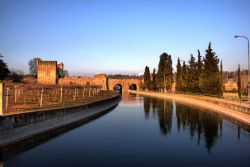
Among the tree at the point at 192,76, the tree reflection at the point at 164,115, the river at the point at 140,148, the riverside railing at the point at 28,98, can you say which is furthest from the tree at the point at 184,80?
the river at the point at 140,148

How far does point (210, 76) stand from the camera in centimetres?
6819

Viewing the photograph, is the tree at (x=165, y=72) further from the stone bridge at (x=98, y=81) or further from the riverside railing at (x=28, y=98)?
the riverside railing at (x=28, y=98)

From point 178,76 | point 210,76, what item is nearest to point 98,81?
point 178,76

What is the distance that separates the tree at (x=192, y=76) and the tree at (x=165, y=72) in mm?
31485

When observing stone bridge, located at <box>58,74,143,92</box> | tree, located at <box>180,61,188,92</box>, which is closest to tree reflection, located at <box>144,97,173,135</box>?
tree, located at <box>180,61,188,92</box>

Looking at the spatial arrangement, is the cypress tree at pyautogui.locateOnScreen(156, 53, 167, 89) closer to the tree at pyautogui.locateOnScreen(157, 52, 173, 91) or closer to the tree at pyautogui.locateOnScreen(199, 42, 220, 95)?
the tree at pyautogui.locateOnScreen(157, 52, 173, 91)

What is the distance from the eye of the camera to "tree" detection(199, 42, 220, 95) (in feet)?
221

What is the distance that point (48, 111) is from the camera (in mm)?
25016

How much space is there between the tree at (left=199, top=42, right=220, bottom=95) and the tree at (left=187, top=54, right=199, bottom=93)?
22.3 ft

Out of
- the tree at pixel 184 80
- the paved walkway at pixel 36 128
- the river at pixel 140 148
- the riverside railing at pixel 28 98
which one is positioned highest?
the tree at pixel 184 80

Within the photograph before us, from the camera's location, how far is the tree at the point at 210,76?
6731cm

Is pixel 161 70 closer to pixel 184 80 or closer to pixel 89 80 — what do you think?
pixel 184 80

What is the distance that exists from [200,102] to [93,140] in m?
41.8

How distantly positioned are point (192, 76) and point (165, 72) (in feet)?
123
